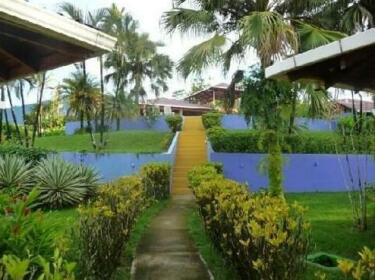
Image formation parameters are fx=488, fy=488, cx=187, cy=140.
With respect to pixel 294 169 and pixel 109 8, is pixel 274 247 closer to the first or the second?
pixel 294 169

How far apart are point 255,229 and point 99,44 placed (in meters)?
2.06

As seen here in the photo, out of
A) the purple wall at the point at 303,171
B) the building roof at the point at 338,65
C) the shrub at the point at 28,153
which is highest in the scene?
the building roof at the point at 338,65

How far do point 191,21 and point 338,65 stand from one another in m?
9.60

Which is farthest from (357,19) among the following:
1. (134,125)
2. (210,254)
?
(134,125)

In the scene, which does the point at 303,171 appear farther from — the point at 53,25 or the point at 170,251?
the point at 53,25

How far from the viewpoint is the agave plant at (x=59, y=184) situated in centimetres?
1364

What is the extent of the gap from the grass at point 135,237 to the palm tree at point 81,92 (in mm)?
14544

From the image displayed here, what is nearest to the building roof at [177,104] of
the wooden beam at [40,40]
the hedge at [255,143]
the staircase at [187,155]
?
the staircase at [187,155]

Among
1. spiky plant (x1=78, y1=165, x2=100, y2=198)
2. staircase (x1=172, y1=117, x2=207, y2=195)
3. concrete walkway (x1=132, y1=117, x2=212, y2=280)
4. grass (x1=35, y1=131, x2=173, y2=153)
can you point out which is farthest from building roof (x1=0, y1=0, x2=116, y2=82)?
grass (x1=35, y1=131, x2=173, y2=153)

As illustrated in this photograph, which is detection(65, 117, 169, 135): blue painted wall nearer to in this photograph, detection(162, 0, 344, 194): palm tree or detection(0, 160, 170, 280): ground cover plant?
detection(162, 0, 344, 194): palm tree

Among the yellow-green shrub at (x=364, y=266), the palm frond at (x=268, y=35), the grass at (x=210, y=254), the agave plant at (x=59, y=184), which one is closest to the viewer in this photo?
the yellow-green shrub at (x=364, y=266)

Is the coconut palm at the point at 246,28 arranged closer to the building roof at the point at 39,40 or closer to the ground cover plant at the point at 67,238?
the ground cover plant at the point at 67,238

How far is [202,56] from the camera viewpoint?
46.1ft

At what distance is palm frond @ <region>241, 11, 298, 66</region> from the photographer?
12617mm
